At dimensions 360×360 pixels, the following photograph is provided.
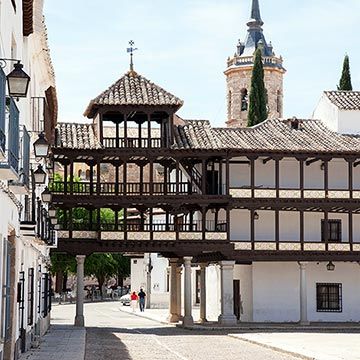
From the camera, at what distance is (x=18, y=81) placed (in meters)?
12.2

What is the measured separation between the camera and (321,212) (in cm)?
4497

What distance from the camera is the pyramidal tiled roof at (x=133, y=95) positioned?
4184 cm

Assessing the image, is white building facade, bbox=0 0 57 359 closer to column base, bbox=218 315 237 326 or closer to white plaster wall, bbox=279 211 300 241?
column base, bbox=218 315 237 326

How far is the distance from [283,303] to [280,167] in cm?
641

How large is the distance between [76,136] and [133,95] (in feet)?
10.3

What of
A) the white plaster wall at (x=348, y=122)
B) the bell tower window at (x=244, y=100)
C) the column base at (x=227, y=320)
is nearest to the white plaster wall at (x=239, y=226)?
the column base at (x=227, y=320)

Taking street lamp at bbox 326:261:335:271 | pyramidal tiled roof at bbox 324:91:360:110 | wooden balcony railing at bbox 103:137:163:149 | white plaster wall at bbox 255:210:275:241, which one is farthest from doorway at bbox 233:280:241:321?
pyramidal tiled roof at bbox 324:91:360:110

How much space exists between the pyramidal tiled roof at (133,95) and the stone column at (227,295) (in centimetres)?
745

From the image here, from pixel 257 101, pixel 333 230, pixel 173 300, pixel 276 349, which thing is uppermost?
pixel 257 101

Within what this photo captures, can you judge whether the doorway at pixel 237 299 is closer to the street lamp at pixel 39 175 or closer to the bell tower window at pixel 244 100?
the street lamp at pixel 39 175

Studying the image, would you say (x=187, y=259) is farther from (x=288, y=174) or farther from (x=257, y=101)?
(x=257, y=101)

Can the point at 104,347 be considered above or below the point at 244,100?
below

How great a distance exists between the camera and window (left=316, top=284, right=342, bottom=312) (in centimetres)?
4503

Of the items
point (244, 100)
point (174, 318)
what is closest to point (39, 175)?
point (174, 318)
